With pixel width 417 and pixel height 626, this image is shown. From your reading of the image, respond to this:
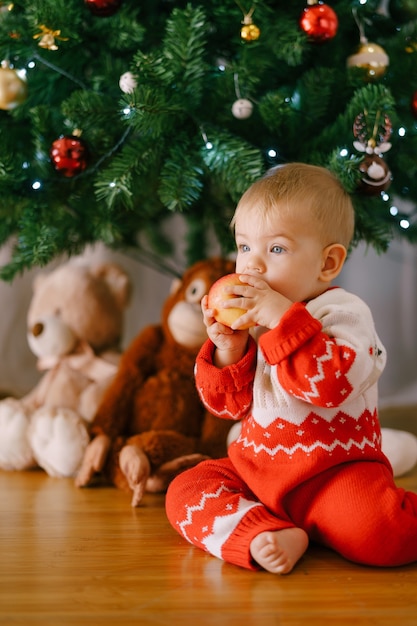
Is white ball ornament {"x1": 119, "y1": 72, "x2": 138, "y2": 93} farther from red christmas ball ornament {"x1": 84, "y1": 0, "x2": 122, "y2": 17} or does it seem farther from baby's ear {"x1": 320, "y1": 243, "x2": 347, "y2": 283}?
baby's ear {"x1": 320, "y1": 243, "x2": 347, "y2": 283}

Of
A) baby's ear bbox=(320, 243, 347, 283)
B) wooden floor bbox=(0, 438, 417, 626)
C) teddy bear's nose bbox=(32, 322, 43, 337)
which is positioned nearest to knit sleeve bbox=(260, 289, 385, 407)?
baby's ear bbox=(320, 243, 347, 283)

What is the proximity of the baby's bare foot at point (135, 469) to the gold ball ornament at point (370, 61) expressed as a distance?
2.43ft

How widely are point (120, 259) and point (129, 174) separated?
96 cm

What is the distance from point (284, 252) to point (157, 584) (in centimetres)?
45

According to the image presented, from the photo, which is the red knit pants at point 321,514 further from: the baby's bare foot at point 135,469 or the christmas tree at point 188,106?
the christmas tree at point 188,106

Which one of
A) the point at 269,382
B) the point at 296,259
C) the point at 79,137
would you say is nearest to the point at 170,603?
the point at 269,382

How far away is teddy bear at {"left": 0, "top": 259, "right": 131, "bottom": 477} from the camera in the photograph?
1.34 metres

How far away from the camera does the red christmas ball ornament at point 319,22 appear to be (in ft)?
3.86

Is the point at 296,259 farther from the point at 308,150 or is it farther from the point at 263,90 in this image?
the point at 263,90

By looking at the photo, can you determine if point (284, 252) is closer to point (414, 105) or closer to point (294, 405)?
point (294, 405)

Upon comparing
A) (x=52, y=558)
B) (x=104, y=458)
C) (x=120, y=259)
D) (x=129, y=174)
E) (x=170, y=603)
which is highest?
(x=129, y=174)

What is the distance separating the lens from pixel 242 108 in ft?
3.88

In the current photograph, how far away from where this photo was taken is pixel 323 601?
2.63 ft

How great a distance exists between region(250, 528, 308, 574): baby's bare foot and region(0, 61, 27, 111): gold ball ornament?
82cm
